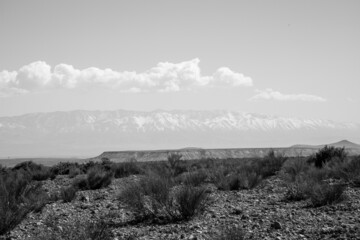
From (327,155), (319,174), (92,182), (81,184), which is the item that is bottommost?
(81,184)

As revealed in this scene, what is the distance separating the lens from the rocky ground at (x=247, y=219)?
29.3 feet

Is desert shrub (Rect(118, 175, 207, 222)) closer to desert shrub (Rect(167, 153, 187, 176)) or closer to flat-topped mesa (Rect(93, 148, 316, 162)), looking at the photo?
desert shrub (Rect(167, 153, 187, 176))

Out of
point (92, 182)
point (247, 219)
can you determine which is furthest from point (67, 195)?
point (247, 219)

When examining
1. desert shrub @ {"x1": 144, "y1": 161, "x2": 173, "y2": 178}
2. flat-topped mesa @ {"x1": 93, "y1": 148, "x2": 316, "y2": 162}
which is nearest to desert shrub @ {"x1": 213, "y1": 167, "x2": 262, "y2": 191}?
desert shrub @ {"x1": 144, "y1": 161, "x2": 173, "y2": 178}

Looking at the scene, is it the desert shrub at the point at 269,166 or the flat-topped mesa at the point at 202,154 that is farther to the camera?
the flat-topped mesa at the point at 202,154

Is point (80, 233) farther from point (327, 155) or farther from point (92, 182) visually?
point (327, 155)

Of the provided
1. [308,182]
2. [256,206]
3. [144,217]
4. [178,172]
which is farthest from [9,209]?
[178,172]

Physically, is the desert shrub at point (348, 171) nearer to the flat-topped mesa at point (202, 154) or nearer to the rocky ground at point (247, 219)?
the rocky ground at point (247, 219)

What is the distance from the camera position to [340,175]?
18.7m

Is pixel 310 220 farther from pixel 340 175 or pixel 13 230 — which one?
pixel 340 175

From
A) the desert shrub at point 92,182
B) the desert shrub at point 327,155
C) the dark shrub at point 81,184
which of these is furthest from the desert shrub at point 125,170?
the desert shrub at point 327,155

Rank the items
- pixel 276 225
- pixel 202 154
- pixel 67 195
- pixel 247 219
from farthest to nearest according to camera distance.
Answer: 1. pixel 202 154
2. pixel 67 195
3. pixel 247 219
4. pixel 276 225

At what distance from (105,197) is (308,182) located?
7576 mm

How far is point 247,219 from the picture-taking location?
1041 centimetres
